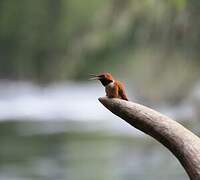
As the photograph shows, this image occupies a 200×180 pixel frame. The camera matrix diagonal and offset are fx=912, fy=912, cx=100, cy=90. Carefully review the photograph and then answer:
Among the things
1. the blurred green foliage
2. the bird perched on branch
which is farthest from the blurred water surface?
the bird perched on branch

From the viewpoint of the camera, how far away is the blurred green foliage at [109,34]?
703cm

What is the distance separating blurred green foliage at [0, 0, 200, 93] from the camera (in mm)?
7031

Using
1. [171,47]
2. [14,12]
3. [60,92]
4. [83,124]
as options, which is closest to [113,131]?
[83,124]

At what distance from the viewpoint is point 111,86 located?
2.14m

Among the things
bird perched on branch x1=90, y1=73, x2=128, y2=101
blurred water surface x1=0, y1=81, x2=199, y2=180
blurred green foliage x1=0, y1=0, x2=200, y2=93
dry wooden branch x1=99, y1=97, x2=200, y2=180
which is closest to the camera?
dry wooden branch x1=99, y1=97, x2=200, y2=180

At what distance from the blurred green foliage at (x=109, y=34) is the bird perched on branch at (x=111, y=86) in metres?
2.24

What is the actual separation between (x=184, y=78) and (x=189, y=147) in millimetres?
7903

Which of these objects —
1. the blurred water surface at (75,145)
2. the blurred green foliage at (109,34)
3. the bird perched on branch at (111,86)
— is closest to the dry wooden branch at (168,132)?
the bird perched on branch at (111,86)

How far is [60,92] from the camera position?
3036 cm

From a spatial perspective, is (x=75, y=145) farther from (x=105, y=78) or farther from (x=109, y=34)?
(x=105, y=78)

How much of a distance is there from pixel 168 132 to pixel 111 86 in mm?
208

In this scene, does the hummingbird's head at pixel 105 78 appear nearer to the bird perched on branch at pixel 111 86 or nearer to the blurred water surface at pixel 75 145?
the bird perched on branch at pixel 111 86

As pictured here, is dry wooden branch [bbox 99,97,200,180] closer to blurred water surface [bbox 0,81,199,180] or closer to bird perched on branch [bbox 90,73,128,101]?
bird perched on branch [bbox 90,73,128,101]

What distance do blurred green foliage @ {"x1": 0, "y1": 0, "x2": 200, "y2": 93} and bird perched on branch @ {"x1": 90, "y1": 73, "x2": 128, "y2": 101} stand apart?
2239mm
